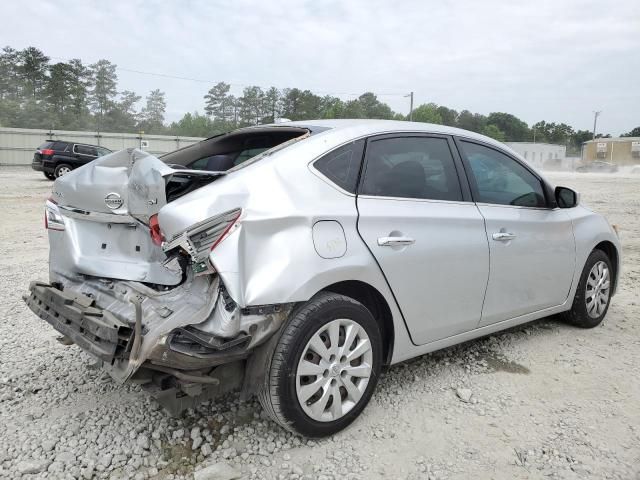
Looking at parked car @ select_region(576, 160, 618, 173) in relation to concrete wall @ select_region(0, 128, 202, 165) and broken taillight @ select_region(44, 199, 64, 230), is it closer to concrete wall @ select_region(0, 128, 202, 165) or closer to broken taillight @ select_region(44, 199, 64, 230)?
concrete wall @ select_region(0, 128, 202, 165)

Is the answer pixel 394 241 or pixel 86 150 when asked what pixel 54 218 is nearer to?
pixel 394 241

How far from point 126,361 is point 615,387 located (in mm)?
2985

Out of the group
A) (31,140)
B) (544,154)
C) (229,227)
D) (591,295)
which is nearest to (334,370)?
(229,227)

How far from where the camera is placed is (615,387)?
10.9ft

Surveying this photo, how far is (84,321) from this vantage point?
240 centimetres

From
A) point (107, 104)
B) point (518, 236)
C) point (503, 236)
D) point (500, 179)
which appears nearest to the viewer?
point (503, 236)

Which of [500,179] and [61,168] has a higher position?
[500,179]

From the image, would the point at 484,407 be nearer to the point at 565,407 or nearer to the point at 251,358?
the point at 565,407

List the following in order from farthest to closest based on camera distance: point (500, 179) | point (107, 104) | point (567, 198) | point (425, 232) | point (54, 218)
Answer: point (107, 104), point (567, 198), point (500, 179), point (54, 218), point (425, 232)

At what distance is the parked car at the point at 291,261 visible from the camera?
2.26m

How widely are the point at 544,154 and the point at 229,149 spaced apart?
8389cm

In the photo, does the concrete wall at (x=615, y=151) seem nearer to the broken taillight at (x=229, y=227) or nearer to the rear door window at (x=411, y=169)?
the rear door window at (x=411, y=169)

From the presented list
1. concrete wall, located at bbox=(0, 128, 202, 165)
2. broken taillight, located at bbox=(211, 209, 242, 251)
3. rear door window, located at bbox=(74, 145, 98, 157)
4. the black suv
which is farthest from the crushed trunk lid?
concrete wall, located at bbox=(0, 128, 202, 165)

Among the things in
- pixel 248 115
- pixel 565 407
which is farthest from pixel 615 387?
pixel 248 115
